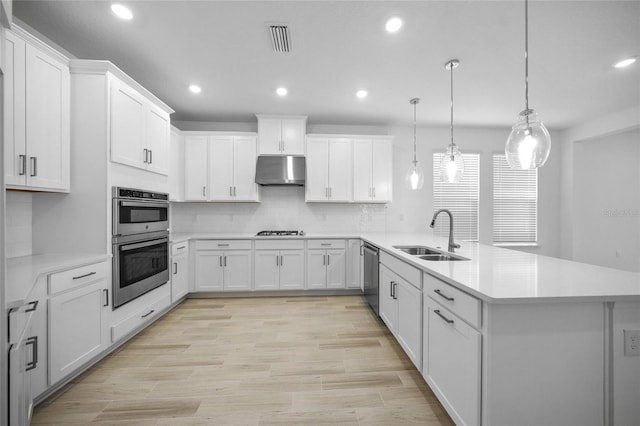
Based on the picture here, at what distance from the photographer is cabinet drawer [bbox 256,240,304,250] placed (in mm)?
4027

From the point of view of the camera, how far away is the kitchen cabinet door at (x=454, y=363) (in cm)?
133

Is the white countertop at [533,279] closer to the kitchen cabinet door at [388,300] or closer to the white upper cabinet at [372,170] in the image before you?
the kitchen cabinet door at [388,300]

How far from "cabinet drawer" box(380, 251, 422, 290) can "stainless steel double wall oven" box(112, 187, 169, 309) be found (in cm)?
247

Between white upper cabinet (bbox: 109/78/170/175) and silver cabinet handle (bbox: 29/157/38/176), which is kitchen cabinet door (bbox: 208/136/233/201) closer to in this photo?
white upper cabinet (bbox: 109/78/170/175)

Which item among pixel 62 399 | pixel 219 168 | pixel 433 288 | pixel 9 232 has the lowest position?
pixel 62 399

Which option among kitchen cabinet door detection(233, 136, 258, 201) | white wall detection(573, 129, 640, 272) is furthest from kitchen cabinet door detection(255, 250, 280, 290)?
white wall detection(573, 129, 640, 272)

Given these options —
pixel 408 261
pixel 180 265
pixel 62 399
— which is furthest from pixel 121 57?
pixel 408 261

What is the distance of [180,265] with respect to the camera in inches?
146

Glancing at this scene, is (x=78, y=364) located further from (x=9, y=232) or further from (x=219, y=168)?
(x=219, y=168)

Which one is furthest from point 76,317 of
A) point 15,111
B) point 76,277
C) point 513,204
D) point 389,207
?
point 513,204

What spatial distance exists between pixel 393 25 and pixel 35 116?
2759 millimetres

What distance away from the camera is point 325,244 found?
162 inches

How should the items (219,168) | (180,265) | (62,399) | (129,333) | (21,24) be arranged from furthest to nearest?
1. (219,168)
2. (180,265)
3. (129,333)
4. (21,24)
5. (62,399)

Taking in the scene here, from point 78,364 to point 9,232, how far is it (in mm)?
1136
